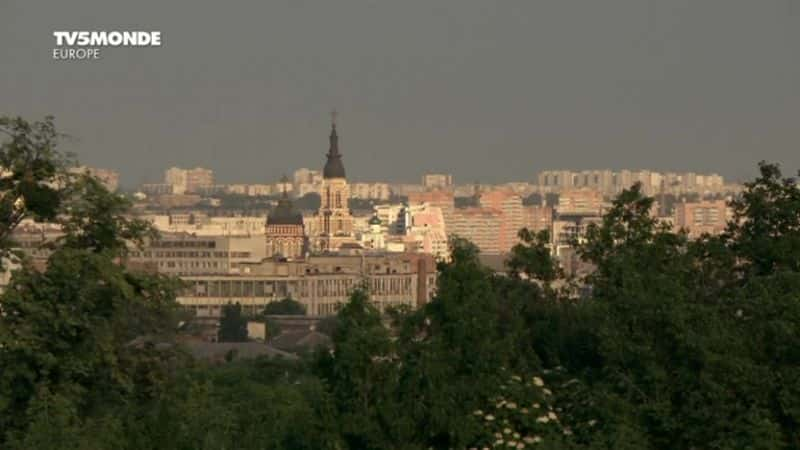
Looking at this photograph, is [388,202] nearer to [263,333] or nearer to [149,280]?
[263,333]

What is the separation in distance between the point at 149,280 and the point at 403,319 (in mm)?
1306

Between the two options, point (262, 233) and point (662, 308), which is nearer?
point (662, 308)

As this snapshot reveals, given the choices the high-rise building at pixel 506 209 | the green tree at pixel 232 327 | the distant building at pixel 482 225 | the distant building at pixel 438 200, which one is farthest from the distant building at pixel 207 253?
the distant building at pixel 438 200

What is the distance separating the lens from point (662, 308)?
1241 centimetres

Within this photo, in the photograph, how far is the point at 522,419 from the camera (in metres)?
11.9

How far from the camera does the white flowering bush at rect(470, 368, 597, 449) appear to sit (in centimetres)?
1180

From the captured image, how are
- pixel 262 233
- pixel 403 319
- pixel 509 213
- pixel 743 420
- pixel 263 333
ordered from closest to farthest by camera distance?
pixel 743 420, pixel 403 319, pixel 263 333, pixel 262 233, pixel 509 213

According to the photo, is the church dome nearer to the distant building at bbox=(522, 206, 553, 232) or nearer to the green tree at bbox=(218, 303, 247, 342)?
the distant building at bbox=(522, 206, 553, 232)

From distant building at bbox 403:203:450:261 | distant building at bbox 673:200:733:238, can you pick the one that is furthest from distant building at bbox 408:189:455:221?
distant building at bbox 673:200:733:238

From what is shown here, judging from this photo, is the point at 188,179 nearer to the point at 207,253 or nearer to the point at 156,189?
the point at 156,189

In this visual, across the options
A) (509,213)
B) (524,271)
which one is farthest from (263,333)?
(509,213)

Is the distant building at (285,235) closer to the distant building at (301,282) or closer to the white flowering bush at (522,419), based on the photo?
the distant building at (301,282)

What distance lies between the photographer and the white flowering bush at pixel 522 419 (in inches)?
465

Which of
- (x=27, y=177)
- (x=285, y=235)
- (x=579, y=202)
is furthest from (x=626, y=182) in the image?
(x=27, y=177)
